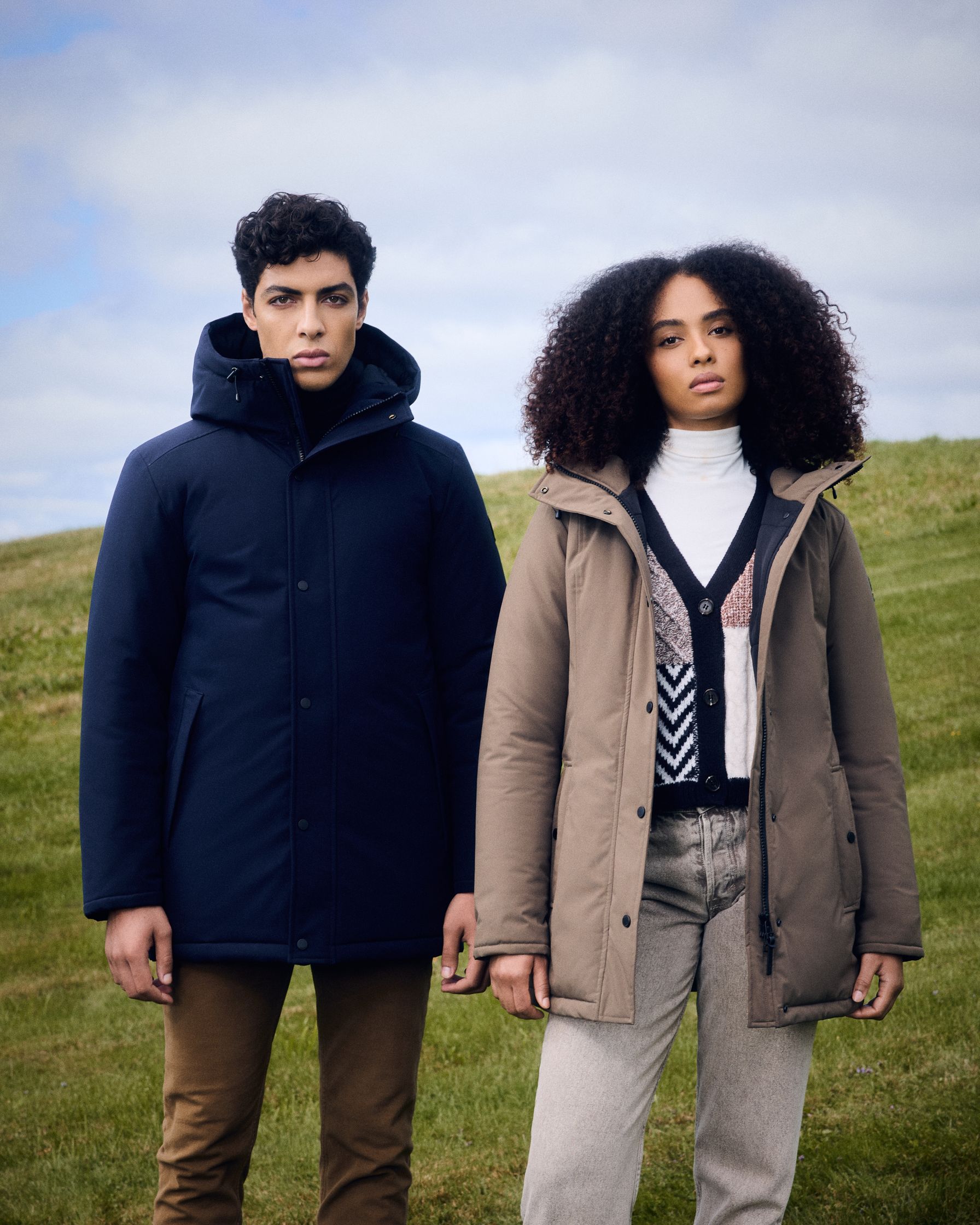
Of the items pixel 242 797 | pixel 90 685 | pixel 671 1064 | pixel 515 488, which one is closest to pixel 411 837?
pixel 242 797

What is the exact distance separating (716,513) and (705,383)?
1.00 feet

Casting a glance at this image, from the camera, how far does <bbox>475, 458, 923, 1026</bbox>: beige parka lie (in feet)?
7.90

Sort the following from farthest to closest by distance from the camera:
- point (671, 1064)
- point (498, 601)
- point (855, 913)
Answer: point (671, 1064) → point (498, 601) → point (855, 913)

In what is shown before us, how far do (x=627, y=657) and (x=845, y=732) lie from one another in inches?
23.1

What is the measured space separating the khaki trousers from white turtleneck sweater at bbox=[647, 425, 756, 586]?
3.87 ft

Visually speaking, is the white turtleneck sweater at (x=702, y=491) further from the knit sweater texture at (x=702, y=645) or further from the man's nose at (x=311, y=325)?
the man's nose at (x=311, y=325)

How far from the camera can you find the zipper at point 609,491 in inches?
99.7

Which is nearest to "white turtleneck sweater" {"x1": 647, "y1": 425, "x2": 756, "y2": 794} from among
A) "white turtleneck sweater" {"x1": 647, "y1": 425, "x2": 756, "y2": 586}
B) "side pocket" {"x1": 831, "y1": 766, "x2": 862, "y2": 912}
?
"white turtleneck sweater" {"x1": 647, "y1": 425, "x2": 756, "y2": 586}

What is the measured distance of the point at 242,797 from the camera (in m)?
2.63

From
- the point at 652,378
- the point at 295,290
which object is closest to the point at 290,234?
the point at 295,290

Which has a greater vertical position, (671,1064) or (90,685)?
(90,685)

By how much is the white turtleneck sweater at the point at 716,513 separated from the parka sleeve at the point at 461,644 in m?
0.45

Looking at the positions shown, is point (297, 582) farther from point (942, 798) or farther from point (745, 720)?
point (942, 798)

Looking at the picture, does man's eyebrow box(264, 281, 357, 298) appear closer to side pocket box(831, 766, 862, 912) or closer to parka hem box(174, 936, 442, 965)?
parka hem box(174, 936, 442, 965)
